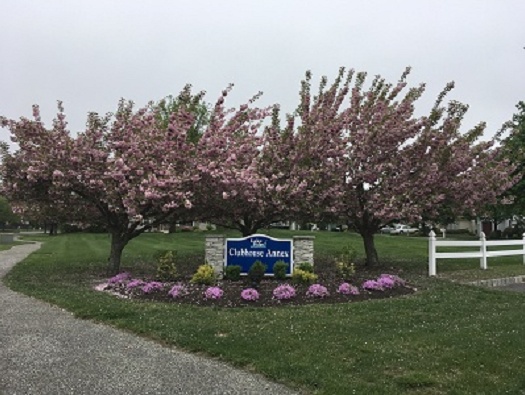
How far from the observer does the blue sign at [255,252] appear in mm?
11633

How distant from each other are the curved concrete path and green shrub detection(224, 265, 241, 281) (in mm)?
4113

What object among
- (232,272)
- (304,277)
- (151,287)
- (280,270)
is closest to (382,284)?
(304,277)

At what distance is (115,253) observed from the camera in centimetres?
1320

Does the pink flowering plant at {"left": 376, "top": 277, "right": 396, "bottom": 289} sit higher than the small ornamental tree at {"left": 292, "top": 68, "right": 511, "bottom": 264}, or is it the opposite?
the small ornamental tree at {"left": 292, "top": 68, "right": 511, "bottom": 264}

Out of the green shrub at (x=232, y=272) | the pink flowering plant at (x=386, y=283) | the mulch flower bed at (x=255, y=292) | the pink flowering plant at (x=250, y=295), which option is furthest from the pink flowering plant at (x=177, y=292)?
the pink flowering plant at (x=386, y=283)

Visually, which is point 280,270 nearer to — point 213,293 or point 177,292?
point 213,293

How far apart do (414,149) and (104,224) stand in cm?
873

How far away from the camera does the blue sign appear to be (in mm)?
11633

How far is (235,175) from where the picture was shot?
39.0ft

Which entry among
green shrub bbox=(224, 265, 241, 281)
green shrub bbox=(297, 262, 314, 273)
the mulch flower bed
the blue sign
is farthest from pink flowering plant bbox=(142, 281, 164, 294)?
green shrub bbox=(297, 262, 314, 273)

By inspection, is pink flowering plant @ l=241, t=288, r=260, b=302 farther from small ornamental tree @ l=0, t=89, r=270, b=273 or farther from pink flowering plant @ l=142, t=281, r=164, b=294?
small ornamental tree @ l=0, t=89, r=270, b=273

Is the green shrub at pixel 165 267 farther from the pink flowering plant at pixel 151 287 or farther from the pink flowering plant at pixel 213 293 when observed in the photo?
the pink flowering plant at pixel 213 293

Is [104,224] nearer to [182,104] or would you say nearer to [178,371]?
[182,104]

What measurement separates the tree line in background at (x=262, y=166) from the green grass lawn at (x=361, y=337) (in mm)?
2941
